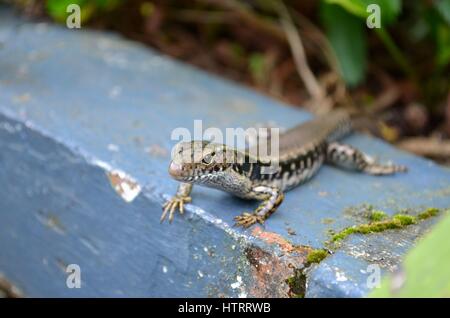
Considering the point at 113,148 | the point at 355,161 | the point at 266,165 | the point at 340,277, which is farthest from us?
the point at 355,161

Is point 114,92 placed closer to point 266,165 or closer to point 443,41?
point 266,165

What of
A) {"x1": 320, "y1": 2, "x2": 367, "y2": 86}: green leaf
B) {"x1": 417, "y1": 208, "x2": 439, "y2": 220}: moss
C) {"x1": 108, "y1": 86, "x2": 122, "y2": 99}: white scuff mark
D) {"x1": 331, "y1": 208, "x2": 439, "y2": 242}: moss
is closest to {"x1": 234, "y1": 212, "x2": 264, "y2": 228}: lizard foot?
{"x1": 331, "y1": 208, "x2": 439, "y2": 242}: moss

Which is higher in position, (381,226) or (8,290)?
(381,226)

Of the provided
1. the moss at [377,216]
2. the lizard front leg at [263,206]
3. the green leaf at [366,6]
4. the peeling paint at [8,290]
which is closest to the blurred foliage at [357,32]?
the green leaf at [366,6]

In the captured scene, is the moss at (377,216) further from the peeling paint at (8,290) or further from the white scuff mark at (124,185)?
the peeling paint at (8,290)

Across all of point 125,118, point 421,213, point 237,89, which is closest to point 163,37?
point 237,89

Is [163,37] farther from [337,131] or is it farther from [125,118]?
[337,131]

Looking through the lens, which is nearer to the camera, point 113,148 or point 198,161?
point 198,161

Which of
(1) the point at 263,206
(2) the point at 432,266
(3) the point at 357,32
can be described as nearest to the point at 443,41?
(3) the point at 357,32
